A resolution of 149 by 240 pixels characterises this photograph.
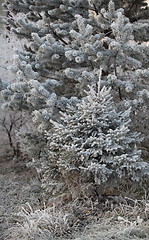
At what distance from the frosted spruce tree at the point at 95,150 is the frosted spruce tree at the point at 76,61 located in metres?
0.49

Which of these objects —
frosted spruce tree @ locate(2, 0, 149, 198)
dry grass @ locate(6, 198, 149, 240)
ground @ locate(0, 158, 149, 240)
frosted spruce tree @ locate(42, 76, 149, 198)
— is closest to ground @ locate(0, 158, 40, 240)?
ground @ locate(0, 158, 149, 240)

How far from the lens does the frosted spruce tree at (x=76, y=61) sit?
4098 mm

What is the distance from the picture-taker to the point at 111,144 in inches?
140

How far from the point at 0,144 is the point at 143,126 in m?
4.57

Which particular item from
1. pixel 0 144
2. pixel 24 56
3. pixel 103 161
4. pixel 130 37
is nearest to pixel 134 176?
pixel 103 161

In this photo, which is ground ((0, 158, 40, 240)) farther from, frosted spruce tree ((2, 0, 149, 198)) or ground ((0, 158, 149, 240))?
frosted spruce tree ((2, 0, 149, 198))

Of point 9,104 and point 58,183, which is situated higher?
point 9,104

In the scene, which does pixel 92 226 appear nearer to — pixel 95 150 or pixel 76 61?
pixel 95 150

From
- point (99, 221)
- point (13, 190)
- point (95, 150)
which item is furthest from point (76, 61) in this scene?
point (13, 190)

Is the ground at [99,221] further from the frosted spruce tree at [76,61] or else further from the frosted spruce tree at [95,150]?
the frosted spruce tree at [76,61]

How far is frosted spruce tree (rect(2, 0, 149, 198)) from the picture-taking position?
4.10 m

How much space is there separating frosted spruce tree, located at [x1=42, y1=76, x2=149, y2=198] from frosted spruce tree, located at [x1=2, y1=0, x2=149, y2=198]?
0.49 metres

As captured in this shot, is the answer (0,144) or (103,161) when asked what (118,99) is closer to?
(103,161)

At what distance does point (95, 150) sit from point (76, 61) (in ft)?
4.29
